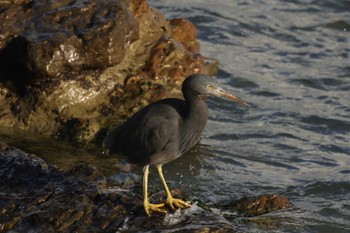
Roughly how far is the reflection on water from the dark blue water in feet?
0.04

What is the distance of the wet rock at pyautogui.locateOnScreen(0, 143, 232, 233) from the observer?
5.38 meters

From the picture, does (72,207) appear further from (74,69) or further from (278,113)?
(278,113)

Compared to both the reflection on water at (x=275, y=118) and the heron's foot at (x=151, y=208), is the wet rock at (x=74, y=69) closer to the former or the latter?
the reflection on water at (x=275, y=118)

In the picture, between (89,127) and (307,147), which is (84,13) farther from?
(307,147)

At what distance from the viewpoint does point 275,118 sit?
32.1ft

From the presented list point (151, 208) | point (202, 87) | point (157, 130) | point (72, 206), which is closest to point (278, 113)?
point (202, 87)

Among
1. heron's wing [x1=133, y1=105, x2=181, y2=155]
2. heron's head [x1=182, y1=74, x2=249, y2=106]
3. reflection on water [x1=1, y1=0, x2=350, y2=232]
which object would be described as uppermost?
heron's head [x1=182, y1=74, x2=249, y2=106]

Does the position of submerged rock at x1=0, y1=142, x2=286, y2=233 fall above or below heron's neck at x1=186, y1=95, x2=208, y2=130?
below

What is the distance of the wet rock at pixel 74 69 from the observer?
7.73 metres

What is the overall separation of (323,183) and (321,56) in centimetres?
432

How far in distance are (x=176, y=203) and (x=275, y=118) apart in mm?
4042

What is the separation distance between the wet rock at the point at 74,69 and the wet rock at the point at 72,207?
188 centimetres

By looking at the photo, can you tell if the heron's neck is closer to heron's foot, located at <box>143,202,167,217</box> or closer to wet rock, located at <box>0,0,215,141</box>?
heron's foot, located at <box>143,202,167,217</box>

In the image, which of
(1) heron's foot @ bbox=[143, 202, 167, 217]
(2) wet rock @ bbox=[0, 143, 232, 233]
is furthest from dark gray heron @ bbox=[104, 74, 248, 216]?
(2) wet rock @ bbox=[0, 143, 232, 233]
